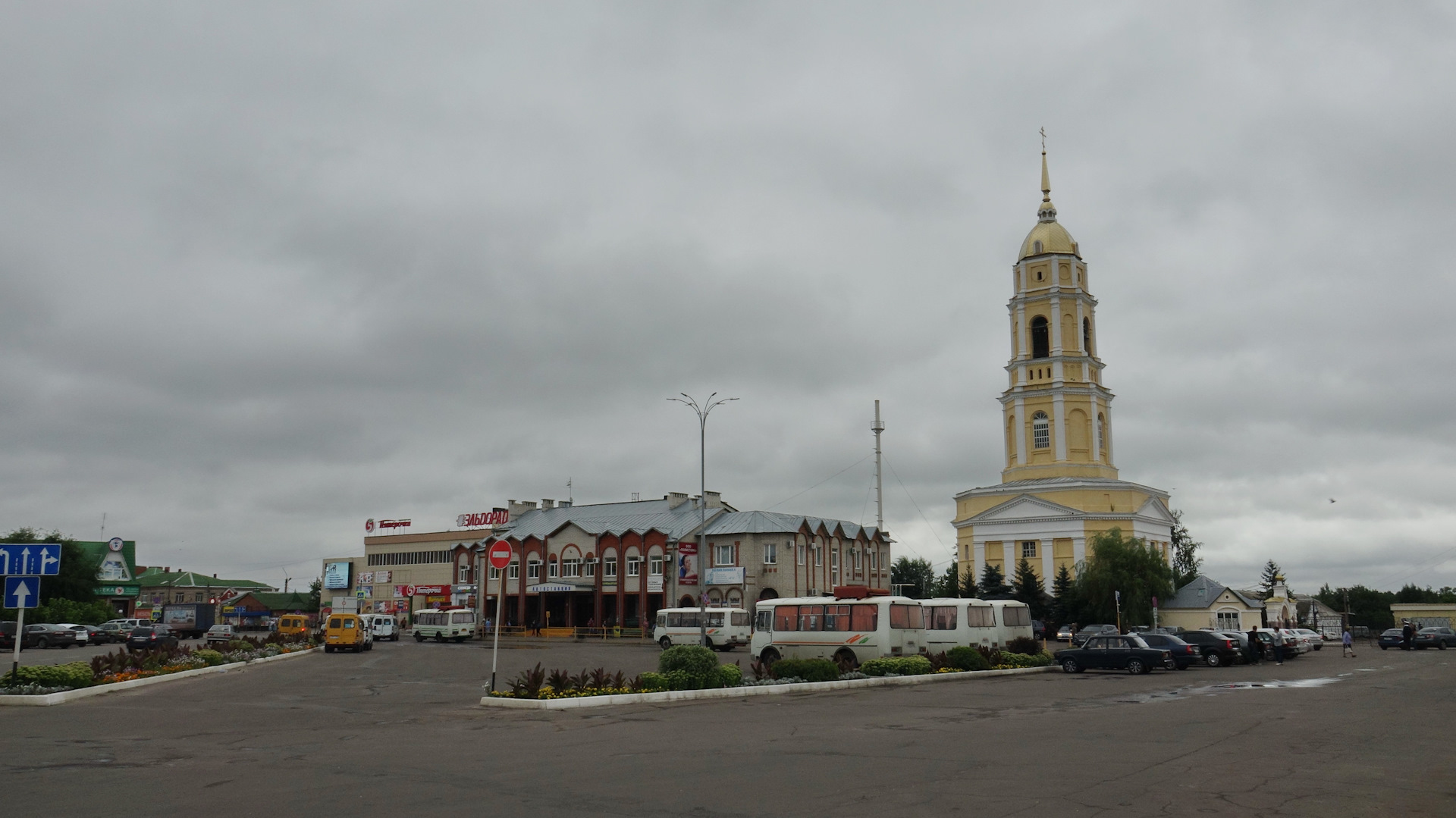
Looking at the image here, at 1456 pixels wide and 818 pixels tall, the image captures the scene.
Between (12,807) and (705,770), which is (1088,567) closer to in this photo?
(705,770)

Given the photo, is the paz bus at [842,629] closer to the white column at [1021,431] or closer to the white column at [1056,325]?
the white column at [1021,431]

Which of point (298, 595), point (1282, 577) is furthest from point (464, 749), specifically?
point (298, 595)

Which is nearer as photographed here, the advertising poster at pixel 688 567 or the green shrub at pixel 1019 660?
the green shrub at pixel 1019 660

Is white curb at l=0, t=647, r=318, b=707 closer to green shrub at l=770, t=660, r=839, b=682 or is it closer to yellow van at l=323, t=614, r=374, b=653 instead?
yellow van at l=323, t=614, r=374, b=653

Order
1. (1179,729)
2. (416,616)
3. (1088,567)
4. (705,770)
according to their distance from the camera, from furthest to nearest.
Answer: (1088,567)
(416,616)
(1179,729)
(705,770)

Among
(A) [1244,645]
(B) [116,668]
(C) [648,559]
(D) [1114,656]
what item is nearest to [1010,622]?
(D) [1114,656]

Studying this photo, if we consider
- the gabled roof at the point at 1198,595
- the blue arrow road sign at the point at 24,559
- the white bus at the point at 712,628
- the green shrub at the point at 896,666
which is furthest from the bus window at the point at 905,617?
the gabled roof at the point at 1198,595

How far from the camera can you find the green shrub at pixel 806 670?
2628 centimetres

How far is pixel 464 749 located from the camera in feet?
47.7

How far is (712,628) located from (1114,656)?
24.1 metres

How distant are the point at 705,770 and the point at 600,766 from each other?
1376 millimetres

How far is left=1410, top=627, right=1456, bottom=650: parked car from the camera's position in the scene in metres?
55.7

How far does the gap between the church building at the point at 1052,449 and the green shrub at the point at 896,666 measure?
5339cm

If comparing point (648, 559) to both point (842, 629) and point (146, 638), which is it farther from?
point (842, 629)
